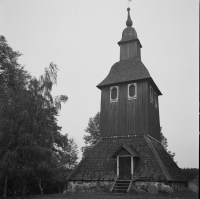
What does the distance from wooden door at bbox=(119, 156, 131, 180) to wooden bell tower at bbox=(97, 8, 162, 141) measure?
282 cm

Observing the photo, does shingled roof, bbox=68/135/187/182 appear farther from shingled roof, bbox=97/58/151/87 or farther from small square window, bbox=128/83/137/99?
shingled roof, bbox=97/58/151/87

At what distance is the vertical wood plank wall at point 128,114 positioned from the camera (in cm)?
2105

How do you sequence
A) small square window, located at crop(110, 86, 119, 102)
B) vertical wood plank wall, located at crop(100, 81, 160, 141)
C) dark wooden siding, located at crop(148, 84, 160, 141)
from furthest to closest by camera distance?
small square window, located at crop(110, 86, 119, 102)
dark wooden siding, located at crop(148, 84, 160, 141)
vertical wood plank wall, located at crop(100, 81, 160, 141)

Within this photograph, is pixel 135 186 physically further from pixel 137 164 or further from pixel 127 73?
pixel 127 73

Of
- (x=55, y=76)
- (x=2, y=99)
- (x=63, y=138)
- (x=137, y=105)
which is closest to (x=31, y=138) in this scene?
(x=2, y=99)

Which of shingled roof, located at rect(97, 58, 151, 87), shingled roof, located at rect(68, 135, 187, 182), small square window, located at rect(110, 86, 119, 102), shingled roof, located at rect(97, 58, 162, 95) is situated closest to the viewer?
shingled roof, located at rect(68, 135, 187, 182)

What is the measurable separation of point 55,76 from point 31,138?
577cm

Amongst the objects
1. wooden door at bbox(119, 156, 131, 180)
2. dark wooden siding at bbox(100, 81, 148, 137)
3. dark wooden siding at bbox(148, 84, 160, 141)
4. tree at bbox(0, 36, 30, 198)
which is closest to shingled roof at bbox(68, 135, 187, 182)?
wooden door at bbox(119, 156, 131, 180)

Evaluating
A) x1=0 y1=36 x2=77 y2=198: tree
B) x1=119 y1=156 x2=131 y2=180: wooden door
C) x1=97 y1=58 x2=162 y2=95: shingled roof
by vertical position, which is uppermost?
x1=97 y1=58 x2=162 y2=95: shingled roof

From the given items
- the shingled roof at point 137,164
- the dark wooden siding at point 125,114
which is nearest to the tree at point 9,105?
the shingled roof at point 137,164

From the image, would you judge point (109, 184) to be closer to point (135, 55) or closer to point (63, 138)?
point (135, 55)

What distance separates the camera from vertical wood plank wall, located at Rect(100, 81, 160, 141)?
2105 cm

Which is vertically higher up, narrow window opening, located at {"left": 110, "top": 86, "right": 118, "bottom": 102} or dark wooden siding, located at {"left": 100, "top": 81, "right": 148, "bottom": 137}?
narrow window opening, located at {"left": 110, "top": 86, "right": 118, "bottom": 102}

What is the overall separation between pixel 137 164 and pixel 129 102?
20.7ft
